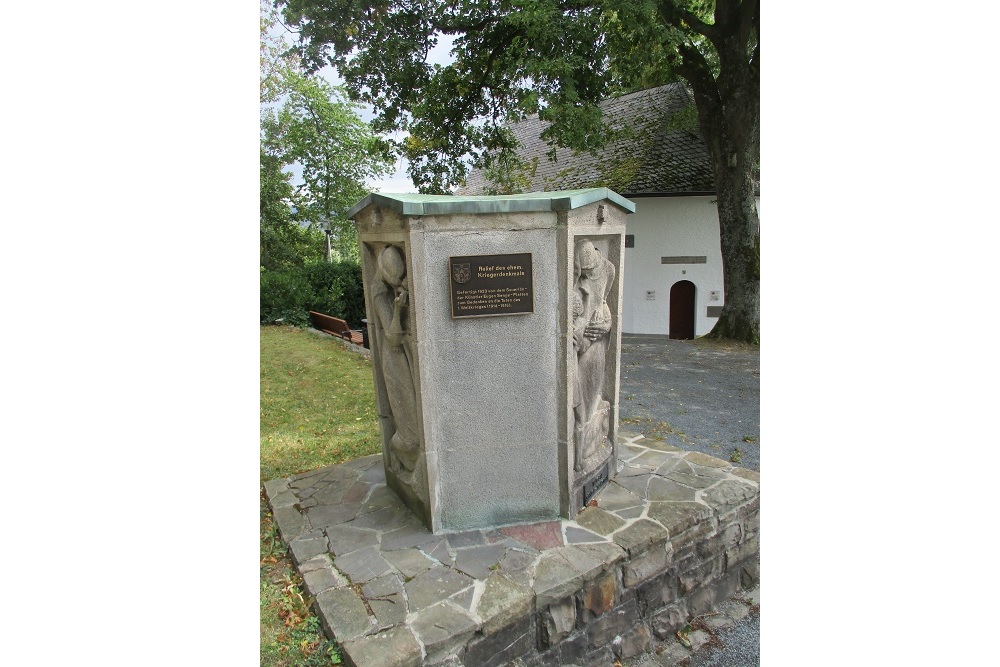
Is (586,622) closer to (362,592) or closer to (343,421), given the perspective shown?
(362,592)

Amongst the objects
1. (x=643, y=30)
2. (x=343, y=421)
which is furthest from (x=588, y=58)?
(x=343, y=421)

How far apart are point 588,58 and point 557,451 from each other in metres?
8.64

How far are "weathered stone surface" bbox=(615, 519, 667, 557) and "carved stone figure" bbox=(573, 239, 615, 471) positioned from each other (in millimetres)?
532

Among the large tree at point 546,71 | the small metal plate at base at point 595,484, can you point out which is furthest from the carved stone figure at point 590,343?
the large tree at point 546,71

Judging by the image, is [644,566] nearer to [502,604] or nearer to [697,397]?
[502,604]

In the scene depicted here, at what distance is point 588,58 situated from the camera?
1059cm

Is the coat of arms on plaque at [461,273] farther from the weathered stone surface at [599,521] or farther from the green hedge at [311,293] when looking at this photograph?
the green hedge at [311,293]

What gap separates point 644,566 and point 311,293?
1464cm

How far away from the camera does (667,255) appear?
1661cm

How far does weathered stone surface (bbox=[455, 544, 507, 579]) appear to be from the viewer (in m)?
3.61

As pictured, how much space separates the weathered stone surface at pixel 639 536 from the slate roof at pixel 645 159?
12.5 meters

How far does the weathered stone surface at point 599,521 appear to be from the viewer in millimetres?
4074

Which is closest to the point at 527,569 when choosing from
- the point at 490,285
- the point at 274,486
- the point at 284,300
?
the point at 490,285

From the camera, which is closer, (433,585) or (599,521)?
(433,585)
